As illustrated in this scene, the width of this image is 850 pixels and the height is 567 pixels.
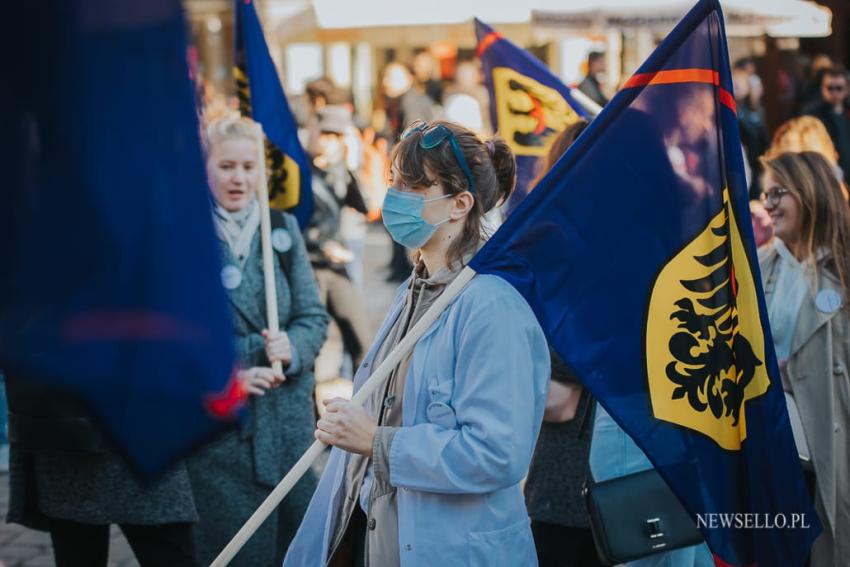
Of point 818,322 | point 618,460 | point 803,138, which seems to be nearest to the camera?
point 618,460

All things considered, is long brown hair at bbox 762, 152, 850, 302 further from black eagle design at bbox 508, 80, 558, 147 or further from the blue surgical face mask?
the blue surgical face mask

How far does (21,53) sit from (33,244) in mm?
205

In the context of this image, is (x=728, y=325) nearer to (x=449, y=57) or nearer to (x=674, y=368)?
(x=674, y=368)

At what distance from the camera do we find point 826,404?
12.8 feet

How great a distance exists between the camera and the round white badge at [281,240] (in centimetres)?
425

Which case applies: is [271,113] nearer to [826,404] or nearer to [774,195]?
[774,195]

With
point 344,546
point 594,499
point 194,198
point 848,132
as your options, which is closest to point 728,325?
point 594,499

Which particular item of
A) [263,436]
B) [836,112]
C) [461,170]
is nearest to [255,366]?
[263,436]

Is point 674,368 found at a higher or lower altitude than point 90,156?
lower

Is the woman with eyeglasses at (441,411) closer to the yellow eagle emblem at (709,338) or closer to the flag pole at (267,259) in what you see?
the yellow eagle emblem at (709,338)

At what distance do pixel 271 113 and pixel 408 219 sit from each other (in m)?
1.99

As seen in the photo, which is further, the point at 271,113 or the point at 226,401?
the point at 271,113

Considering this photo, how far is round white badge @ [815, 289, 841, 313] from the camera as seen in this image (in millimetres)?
3928

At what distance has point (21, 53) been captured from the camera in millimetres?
1134
